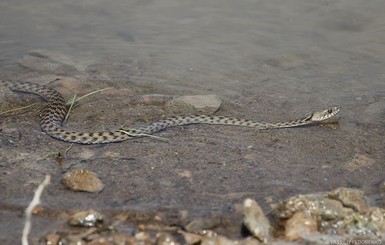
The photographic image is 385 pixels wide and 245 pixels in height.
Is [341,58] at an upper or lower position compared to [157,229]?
lower

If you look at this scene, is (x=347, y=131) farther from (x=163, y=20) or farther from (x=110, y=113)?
(x=163, y=20)

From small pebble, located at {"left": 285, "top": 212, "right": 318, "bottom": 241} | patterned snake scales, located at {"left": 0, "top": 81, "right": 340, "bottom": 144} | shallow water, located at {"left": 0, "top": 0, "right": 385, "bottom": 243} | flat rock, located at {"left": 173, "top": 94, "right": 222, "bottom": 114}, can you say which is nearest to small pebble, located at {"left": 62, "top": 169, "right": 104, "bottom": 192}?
shallow water, located at {"left": 0, "top": 0, "right": 385, "bottom": 243}

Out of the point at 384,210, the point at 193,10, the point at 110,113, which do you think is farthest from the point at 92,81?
the point at 384,210

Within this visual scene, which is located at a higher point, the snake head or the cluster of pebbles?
the cluster of pebbles

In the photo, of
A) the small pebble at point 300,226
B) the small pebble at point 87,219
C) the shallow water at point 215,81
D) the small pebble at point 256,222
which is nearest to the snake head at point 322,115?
the shallow water at point 215,81

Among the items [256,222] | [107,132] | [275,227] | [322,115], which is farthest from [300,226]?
[322,115]

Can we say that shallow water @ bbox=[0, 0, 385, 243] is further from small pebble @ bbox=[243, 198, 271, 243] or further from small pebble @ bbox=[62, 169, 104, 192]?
small pebble @ bbox=[243, 198, 271, 243]
